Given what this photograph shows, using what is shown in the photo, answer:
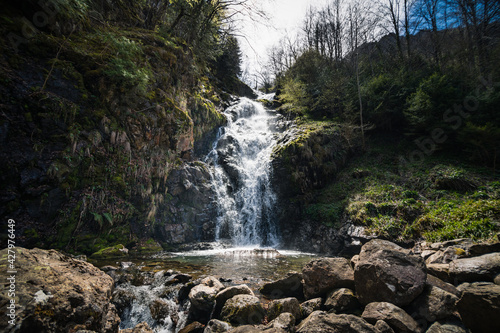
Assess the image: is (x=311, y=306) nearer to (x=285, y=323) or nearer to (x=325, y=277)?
(x=325, y=277)

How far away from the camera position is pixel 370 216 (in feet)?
28.6

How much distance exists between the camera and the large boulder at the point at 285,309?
347 centimetres

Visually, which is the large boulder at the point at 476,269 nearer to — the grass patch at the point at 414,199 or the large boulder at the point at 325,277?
the large boulder at the point at 325,277

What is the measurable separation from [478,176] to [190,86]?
1556cm

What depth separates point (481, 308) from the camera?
2.31 meters

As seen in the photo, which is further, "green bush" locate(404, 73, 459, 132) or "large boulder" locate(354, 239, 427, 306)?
"green bush" locate(404, 73, 459, 132)

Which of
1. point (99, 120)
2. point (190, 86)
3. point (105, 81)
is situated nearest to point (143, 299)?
→ point (99, 120)

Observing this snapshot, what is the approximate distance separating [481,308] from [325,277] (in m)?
2.13

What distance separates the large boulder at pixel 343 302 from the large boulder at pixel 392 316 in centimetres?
51

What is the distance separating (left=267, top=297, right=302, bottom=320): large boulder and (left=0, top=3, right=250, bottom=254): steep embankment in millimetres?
7105

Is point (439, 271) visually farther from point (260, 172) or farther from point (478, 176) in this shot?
point (260, 172)

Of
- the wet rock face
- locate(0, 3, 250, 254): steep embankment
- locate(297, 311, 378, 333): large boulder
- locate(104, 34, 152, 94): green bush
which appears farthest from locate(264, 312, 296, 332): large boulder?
locate(104, 34, 152, 94): green bush

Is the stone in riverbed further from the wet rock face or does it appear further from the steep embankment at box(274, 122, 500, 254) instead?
the wet rock face

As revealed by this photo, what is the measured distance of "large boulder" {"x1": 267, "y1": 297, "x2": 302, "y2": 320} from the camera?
3.47m
